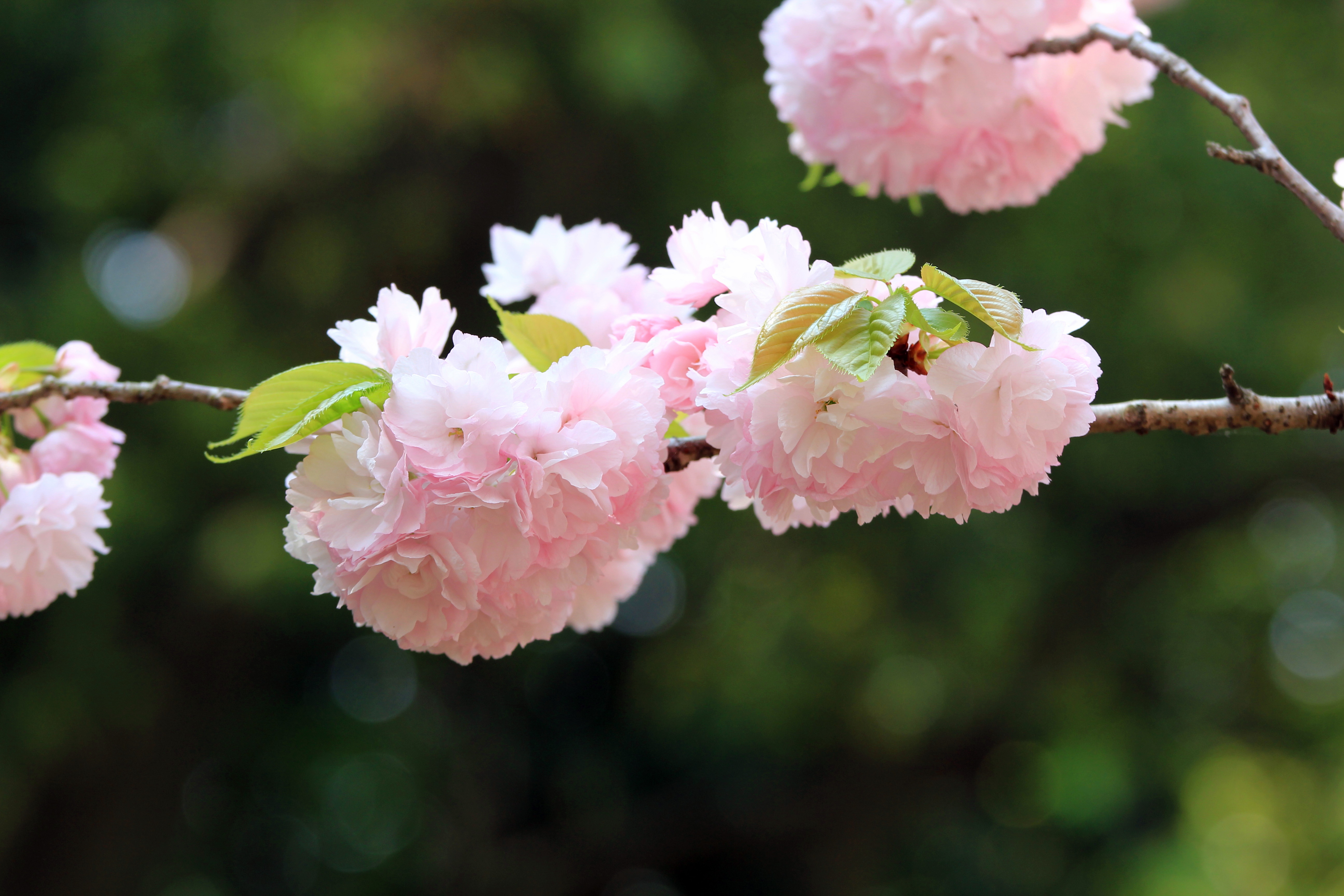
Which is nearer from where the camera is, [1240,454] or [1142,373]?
[1142,373]

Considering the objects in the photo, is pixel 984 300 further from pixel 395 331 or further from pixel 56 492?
pixel 56 492

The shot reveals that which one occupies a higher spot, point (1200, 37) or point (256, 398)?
point (256, 398)

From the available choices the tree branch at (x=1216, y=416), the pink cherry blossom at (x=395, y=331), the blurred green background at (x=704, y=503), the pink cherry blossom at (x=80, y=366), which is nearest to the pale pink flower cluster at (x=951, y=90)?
the tree branch at (x=1216, y=416)

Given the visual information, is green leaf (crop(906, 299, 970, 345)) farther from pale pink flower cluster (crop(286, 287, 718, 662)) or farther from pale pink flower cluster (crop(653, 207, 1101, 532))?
pale pink flower cluster (crop(286, 287, 718, 662))

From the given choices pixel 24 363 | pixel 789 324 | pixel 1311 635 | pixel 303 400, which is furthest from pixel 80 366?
pixel 1311 635

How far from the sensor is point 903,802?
11.0 ft

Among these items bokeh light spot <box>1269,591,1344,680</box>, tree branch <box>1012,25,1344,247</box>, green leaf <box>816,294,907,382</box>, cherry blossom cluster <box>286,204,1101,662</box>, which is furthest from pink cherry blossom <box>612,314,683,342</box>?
bokeh light spot <box>1269,591,1344,680</box>

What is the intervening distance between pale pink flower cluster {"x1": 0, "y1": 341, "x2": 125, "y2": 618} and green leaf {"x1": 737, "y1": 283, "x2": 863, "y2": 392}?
42 centimetres

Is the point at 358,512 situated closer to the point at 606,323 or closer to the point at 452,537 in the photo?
the point at 452,537

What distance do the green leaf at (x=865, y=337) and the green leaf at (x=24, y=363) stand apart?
1.71 ft

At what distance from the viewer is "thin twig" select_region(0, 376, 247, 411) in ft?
1.85

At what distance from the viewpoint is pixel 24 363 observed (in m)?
0.66

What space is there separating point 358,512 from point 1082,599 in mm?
3214

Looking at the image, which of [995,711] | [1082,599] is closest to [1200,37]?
[1082,599]
